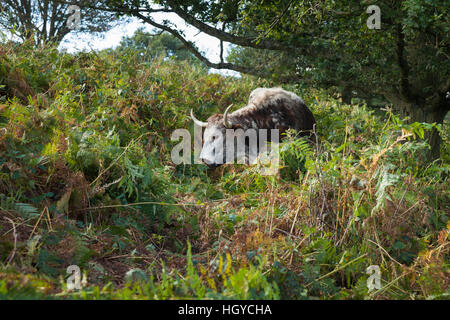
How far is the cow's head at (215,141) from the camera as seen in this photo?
23.3ft

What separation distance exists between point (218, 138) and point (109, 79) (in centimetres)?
238

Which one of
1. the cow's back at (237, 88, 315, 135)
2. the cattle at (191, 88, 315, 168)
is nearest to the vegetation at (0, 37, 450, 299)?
the cattle at (191, 88, 315, 168)

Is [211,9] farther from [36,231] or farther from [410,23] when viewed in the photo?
[36,231]

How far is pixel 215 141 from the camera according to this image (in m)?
7.30

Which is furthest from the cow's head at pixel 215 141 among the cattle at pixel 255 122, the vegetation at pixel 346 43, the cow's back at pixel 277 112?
the vegetation at pixel 346 43

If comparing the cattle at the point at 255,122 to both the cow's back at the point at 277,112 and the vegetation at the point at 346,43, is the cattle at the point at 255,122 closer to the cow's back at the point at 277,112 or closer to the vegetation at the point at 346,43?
the cow's back at the point at 277,112

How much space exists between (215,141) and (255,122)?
0.87 meters

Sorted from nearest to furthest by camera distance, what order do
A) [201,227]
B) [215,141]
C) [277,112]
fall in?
[201,227] < [215,141] < [277,112]

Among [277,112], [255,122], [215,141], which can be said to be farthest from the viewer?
[277,112]

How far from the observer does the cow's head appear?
23.3ft

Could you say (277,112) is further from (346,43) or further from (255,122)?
(346,43)

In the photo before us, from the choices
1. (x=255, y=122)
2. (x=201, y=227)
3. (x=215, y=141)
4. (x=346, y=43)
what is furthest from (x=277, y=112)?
(x=201, y=227)
